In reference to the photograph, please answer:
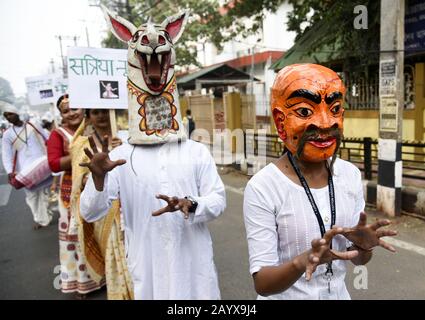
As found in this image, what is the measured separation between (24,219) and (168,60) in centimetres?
555

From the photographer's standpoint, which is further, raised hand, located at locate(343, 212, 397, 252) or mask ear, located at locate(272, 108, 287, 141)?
mask ear, located at locate(272, 108, 287, 141)

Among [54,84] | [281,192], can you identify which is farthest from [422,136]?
[281,192]

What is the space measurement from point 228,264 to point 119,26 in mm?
2695

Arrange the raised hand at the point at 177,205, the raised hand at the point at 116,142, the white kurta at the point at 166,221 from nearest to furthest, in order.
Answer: the raised hand at the point at 177,205, the white kurta at the point at 166,221, the raised hand at the point at 116,142

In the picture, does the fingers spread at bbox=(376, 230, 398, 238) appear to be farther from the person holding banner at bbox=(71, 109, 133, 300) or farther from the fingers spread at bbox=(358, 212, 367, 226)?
the person holding banner at bbox=(71, 109, 133, 300)

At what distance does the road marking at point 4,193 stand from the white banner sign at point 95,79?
6233 mm

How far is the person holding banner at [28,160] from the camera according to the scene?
17.2 feet

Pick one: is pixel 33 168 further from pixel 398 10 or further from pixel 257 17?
pixel 257 17

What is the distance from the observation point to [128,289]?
Answer: 281cm

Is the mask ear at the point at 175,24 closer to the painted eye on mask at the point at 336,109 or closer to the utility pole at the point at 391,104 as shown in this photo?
the painted eye on mask at the point at 336,109

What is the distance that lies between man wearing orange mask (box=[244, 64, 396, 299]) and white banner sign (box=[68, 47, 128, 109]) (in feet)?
5.62

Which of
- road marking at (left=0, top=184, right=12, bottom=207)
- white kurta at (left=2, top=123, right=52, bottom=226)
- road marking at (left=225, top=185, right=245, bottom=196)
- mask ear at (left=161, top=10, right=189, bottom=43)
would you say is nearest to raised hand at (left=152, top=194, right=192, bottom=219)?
mask ear at (left=161, top=10, right=189, bottom=43)

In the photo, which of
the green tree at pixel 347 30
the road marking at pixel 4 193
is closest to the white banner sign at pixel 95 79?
the green tree at pixel 347 30

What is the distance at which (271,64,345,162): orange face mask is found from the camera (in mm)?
1450
